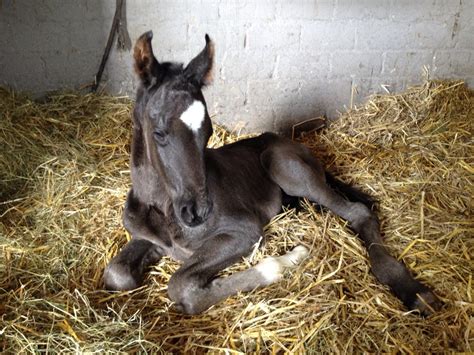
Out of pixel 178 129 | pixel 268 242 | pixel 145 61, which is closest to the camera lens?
pixel 178 129

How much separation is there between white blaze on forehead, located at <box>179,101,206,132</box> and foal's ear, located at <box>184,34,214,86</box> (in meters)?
0.24

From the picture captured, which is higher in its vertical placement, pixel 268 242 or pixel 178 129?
pixel 178 129

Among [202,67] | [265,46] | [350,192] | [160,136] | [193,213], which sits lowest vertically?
[350,192]

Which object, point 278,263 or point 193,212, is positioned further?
point 278,263

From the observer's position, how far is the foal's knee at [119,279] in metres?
2.72

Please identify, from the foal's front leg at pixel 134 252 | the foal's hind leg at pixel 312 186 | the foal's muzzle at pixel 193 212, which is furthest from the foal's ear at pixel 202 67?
the foal's hind leg at pixel 312 186

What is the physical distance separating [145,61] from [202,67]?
0.31 metres

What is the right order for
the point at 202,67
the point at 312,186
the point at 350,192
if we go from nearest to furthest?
the point at 202,67, the point at 312,186, the point at 350,192

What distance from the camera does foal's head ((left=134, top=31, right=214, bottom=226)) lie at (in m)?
2.36

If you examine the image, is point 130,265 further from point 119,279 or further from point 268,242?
point 268,242

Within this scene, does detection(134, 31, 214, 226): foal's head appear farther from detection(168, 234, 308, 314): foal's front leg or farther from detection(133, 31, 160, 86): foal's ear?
detection(168, 234, 308, 314): foal's front leg

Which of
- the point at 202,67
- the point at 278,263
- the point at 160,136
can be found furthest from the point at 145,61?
the point at 278,263

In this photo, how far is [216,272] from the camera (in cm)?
270

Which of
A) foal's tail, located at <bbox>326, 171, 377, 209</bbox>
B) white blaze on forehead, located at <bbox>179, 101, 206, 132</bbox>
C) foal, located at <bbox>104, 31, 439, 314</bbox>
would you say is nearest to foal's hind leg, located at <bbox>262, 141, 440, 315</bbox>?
foal, located at <bbox>104, 31, 439, 314</bbox>
